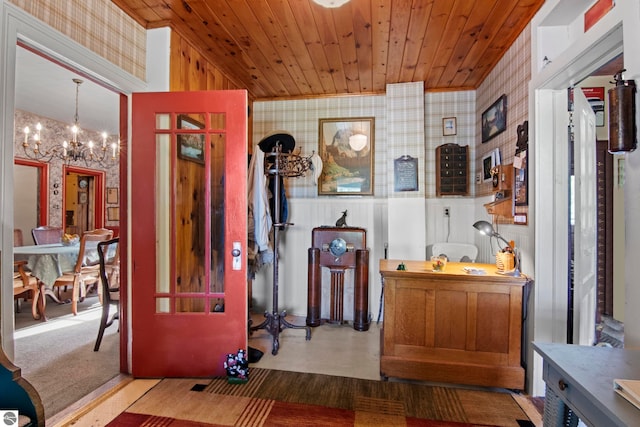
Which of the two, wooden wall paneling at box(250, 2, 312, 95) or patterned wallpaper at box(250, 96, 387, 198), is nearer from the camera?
wooden wall paneling at box(250, 2, 312, 95)

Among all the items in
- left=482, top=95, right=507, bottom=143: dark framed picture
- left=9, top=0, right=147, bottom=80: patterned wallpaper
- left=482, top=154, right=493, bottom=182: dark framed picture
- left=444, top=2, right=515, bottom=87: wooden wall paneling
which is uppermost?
left=444, top=2, right=515, bottom=87: wooden wall paneling

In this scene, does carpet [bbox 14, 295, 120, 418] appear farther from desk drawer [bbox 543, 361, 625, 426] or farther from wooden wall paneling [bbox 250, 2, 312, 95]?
wooden wall paneling [bbox 250, 2, 312, 95]

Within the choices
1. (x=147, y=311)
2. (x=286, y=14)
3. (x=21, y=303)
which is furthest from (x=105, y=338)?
(x=286, y=14)

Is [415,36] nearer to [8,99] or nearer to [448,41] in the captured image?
[448,41]

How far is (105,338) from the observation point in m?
3.02

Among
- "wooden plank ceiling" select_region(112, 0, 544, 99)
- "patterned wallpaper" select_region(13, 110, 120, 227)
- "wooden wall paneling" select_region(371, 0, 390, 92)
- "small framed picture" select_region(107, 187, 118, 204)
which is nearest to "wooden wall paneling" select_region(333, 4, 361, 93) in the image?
"wooden plank ceiling" select_region(112, 0, 544, 99)

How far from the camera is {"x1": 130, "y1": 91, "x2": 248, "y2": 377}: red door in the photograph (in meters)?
2.21

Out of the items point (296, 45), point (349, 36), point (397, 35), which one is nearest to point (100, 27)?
point (296, 45)

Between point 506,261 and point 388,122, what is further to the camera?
point 388,122

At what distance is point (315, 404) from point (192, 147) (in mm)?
2006

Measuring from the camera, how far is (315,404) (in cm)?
196

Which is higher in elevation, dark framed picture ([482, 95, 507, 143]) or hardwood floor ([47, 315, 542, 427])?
dark framed picture ([482, 95, 507, 143])

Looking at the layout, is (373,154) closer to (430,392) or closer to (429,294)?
(429,294)

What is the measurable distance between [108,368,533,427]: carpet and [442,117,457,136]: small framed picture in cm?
249
